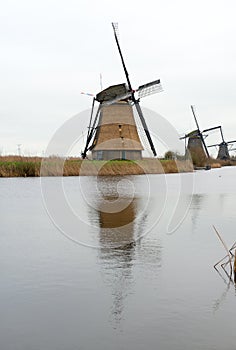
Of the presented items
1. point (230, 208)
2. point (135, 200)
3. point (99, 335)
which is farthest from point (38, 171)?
point (99, 335)

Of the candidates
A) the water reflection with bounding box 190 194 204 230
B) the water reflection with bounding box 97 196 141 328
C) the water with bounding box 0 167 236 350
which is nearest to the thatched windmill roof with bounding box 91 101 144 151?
the water reflection with bounding box 190 194 204 230

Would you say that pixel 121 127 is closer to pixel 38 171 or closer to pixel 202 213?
pixel 38 171

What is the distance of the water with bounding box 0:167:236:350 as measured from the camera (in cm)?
278

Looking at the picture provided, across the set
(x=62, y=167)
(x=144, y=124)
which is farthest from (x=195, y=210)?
(x=144, y=124)

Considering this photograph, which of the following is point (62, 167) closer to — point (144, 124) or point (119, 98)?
point (119, 98)

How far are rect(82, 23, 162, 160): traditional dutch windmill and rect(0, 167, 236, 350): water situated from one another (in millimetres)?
19056

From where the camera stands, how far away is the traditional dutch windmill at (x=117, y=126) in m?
26.4

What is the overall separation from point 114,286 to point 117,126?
23.6 meters

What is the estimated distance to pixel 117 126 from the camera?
2705 cm

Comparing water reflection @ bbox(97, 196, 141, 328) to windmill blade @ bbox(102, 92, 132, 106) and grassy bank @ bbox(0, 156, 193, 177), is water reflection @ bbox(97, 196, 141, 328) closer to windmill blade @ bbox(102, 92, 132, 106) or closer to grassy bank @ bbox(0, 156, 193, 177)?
grassy bank @ bbox(0, 156, 193, 177)

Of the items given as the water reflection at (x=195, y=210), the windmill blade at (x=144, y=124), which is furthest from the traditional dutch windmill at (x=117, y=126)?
the water reflection at (x=195, y=210)

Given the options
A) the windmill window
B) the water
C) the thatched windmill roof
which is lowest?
the water

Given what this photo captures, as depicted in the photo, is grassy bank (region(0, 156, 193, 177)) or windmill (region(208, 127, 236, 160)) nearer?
grassy bank (region(0, 156, 193, 177))

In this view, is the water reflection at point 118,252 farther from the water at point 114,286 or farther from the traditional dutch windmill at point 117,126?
the traditional dutch windmill at point 117,126
